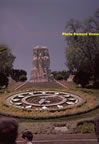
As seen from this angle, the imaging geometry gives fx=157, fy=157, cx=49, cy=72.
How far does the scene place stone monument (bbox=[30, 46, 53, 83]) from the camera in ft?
111

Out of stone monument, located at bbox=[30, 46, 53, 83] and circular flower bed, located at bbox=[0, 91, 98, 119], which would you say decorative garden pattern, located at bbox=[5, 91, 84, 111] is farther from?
stone monument, located at bbox=[30, 46, 53, 83]

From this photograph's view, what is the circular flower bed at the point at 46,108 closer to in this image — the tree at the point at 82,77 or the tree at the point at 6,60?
the tree at the point at 82,77

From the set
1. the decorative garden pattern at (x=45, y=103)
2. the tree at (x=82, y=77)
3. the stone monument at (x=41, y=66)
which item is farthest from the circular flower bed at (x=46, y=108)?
the stone monument at (x=41, y=66)

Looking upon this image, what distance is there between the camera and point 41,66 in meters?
34.9

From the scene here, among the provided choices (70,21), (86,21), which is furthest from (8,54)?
(86,21)

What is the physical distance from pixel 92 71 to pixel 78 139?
704 inches

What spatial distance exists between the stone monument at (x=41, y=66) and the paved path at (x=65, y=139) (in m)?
26.6

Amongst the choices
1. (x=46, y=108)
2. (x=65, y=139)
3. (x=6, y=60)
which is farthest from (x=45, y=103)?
(x=6, y=60)

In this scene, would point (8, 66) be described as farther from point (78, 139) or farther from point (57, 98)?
point (78, 139)

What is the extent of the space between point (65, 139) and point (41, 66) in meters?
28.3

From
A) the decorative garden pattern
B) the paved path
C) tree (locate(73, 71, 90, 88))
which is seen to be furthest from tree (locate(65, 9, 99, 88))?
the paved path

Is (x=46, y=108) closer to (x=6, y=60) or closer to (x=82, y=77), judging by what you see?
(x=82, y=77)

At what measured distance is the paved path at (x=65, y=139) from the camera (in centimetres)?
671

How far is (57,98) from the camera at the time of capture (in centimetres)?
1503
